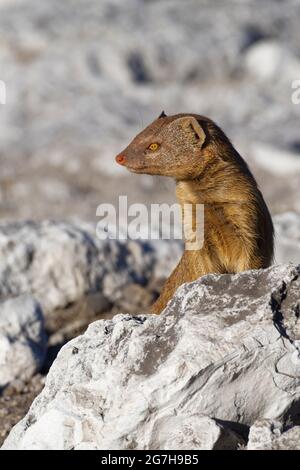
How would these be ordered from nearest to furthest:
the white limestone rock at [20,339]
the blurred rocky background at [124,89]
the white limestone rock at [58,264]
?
1. the white limestone rock at [20,339]
2. the white limestone rock at [58,264]
3. the blurred rocky background at [124,89]

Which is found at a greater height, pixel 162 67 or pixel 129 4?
pixel 129 4

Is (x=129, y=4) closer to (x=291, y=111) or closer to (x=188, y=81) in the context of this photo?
(x=188, y=81)

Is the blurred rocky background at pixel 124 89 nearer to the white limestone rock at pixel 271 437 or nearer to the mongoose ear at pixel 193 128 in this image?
the mongoose ear at pixel 193 128

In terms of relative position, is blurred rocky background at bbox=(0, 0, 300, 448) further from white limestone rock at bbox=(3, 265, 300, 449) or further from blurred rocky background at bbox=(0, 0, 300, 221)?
white limestone rock at bbox=(3, 265, 300, 449)

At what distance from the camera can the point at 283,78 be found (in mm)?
16094

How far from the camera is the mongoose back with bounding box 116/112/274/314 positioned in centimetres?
557

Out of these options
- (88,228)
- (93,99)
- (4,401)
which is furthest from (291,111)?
(4,401)

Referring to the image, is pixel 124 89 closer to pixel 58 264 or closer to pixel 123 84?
pixel 123 84

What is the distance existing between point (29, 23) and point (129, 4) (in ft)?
6.55

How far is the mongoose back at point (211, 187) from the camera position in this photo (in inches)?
219

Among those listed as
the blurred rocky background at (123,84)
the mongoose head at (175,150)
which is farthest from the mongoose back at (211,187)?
the blurred rocky background at (123,84)

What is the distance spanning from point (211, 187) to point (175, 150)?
0.32 m

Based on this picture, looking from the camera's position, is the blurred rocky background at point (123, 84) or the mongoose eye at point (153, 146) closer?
the mongoose eye at point (153, 146)

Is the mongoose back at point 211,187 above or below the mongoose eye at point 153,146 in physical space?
below
